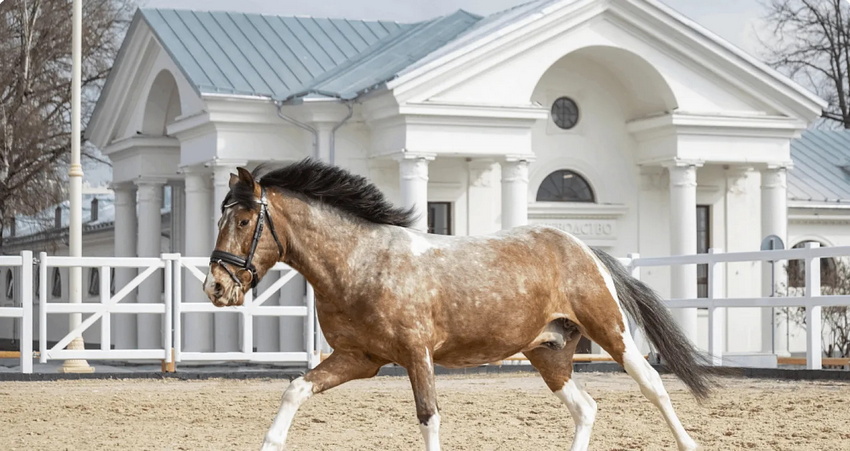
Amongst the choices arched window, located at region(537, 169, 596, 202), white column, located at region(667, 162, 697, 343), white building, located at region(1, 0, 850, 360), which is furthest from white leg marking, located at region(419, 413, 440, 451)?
arched window, located at region(537, 169, 596, 202)

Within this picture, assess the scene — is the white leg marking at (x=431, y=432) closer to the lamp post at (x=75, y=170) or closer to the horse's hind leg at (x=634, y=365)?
the horse's hind leg at (x=634, y=365)

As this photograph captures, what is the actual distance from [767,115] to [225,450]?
74.2 feet

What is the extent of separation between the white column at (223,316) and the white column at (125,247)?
3.71 m

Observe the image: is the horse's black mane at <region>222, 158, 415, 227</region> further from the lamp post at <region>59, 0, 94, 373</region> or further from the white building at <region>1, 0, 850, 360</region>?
the white building at <region>1, 0, 850, 360</region>

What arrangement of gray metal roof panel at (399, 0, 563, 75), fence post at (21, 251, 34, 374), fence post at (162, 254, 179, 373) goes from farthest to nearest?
1. gray metal roof panel at (399, 0, 563, 75)
2. fence post at (162, 254, 179, 373)
3. fence post at (21, 251, 34, 374)

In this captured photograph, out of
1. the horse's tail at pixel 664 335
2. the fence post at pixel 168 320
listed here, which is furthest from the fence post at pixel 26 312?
the horse's tail at pixel 664 335

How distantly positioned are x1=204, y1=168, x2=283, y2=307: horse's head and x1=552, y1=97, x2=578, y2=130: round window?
78.6 feet

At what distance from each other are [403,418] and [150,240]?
22.4 metres

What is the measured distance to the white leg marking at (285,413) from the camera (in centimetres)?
786

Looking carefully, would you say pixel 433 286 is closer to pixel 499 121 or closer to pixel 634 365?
pixel 634 365

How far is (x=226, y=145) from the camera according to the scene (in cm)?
2923

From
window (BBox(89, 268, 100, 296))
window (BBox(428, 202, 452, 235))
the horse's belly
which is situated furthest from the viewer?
window (BBox(89, 268, 100, 296))

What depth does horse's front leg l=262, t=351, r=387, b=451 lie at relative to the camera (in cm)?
789

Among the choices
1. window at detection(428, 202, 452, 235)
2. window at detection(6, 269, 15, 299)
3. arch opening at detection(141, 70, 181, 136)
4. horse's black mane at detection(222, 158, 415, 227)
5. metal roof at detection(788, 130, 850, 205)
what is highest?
arch opening at detection(141, 70, 181, 136)
